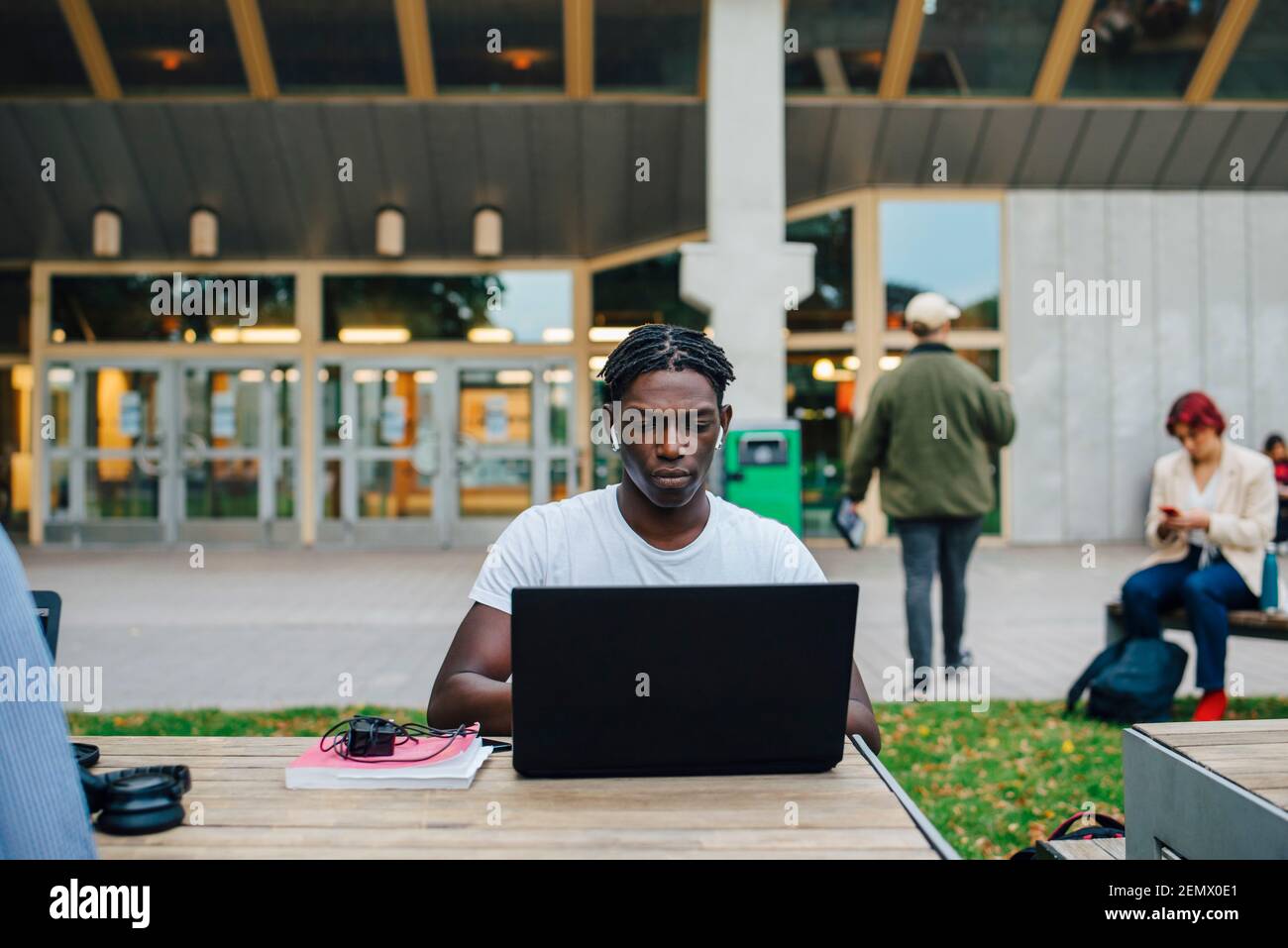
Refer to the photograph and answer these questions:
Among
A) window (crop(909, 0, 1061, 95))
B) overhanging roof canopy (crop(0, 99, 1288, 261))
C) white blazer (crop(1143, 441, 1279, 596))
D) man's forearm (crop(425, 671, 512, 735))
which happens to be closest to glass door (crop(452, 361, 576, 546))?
overhanging roof canopy (crop(0, 99, 1288, 261))

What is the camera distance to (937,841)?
1372 millimetres

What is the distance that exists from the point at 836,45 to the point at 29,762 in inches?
435

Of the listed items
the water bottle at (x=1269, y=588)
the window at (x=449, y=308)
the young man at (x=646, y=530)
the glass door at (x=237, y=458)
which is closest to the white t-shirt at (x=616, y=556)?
the young man at (x=646, y=530)

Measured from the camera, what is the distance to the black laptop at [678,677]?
4.89ft

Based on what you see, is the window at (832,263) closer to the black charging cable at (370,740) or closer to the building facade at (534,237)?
the building facade at (534,237)

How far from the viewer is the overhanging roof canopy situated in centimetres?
1116

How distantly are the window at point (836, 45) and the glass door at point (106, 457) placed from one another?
26.6 feet

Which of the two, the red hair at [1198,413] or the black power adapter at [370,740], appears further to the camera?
the red hair at [1198,413]

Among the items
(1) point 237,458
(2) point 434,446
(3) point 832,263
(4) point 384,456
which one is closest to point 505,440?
(2) point 434,446

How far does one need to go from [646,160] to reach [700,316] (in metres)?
1.85

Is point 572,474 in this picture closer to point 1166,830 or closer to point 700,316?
point 700,316

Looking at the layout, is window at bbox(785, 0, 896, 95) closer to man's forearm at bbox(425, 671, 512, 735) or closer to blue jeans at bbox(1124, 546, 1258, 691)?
blue jeans at bbox(1124, 546, 1258, 691)

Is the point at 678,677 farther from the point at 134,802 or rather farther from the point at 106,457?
the point at 106,457
